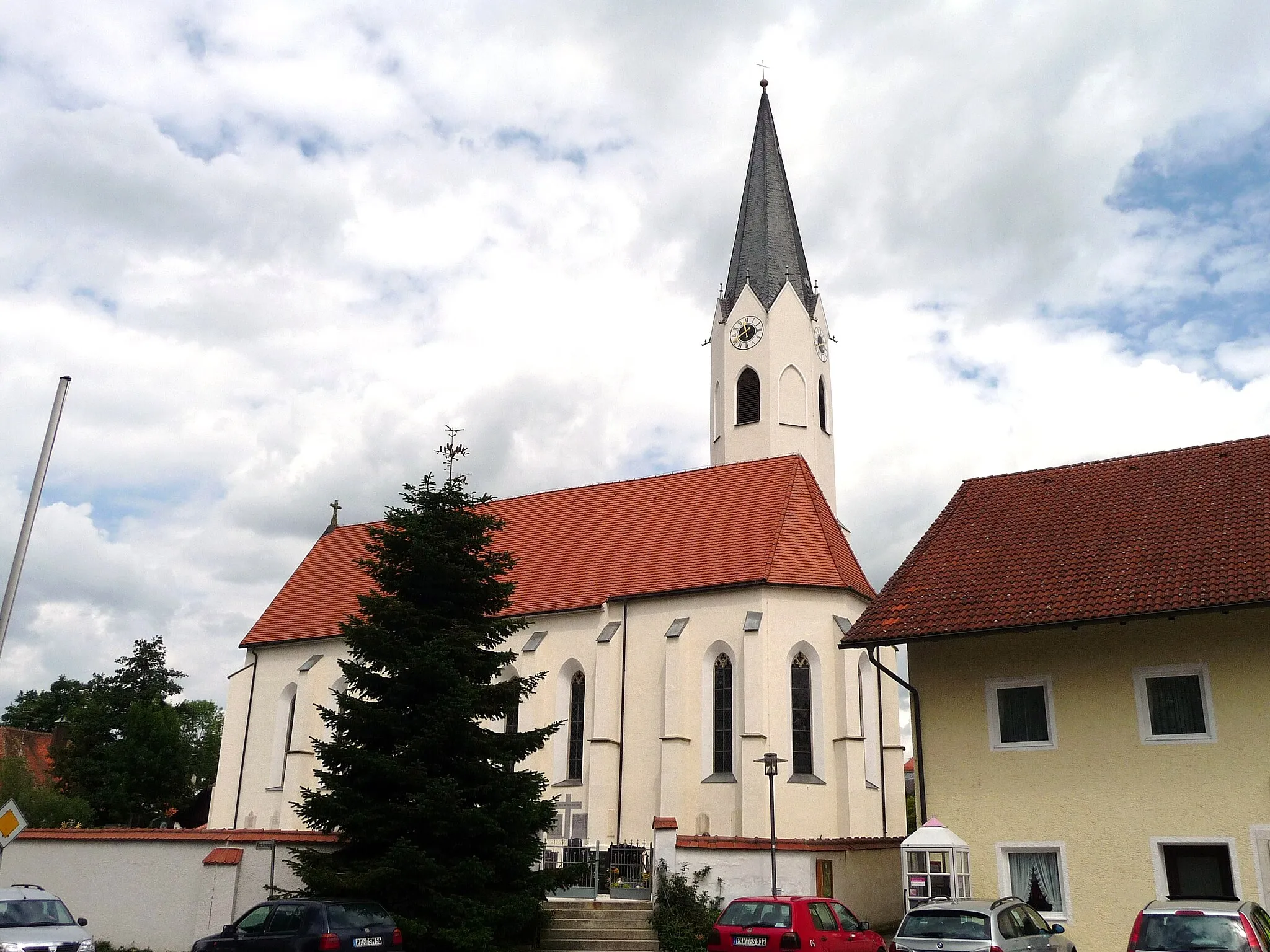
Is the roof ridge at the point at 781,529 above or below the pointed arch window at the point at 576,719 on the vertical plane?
above

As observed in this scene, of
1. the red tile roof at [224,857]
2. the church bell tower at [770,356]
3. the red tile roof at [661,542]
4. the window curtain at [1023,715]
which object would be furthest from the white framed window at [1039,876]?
the church bell tower at [770,356]

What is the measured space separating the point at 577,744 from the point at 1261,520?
18310mm

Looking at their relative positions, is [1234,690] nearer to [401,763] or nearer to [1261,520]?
[1261,520]

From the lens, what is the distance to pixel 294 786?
109ft

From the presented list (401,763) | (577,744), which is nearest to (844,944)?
(401,763)

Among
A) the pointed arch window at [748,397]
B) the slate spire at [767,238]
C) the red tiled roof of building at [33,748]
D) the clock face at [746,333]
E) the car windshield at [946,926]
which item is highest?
the slate spire at [767,238]

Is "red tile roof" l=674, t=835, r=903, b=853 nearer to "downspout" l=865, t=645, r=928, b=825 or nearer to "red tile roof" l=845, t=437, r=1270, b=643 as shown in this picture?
"downspout" l=865, t=645, r=928, b=825

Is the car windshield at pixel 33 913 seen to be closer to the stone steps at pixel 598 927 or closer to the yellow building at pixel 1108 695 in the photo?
the stone steps at pixel 598 927

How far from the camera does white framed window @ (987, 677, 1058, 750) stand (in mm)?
17016

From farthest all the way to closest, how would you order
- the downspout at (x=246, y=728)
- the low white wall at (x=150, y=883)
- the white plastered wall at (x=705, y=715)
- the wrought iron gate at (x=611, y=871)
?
the downspout at (x=246, y=728) → the white plastered wall at (x=705, y=715) → the wrought iron gate at (x=611, y=871) → the low white wall at (x=150, y=883)

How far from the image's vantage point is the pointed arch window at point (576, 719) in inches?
1145

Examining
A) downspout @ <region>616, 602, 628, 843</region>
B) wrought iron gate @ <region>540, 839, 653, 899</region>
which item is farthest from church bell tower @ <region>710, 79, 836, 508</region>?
wrought iron gate @ <region>540, 839, 653, 899</region>

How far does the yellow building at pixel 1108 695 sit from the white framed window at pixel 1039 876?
0.09 feet

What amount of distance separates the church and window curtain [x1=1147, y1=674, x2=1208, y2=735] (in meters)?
10.3
